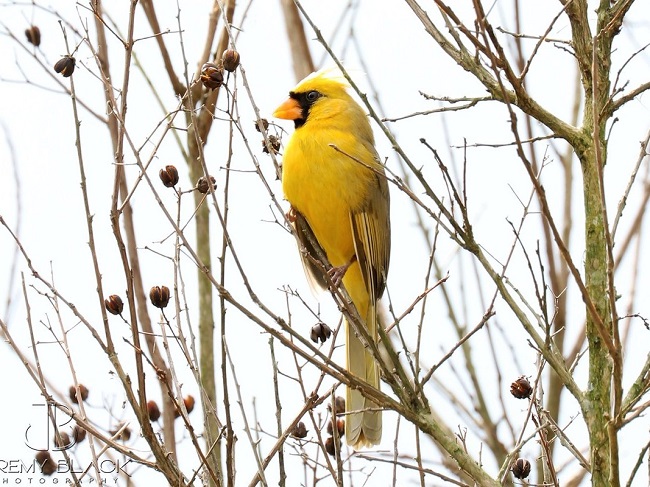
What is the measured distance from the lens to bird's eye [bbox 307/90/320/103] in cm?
477

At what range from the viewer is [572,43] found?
3207mm

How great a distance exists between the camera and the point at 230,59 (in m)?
3.15

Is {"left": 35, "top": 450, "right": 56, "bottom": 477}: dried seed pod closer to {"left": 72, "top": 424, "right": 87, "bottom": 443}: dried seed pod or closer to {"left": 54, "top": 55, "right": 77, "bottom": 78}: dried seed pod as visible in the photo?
{"left": 72, "top": 424, "right": 87, "bottom": 443}: dried seed pod

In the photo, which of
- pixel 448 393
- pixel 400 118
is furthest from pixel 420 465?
pixel 448 393

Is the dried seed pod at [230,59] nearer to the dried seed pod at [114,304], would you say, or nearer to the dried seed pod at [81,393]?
the dried seed pod at [114,304]

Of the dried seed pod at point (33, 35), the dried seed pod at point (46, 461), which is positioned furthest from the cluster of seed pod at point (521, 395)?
the dried seed pod at point (33, 35)

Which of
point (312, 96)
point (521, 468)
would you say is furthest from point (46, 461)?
point (312, 96)

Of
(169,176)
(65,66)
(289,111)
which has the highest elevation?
(289,111)

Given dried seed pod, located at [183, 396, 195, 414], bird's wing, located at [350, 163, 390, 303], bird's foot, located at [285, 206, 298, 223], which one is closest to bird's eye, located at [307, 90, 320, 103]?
bird's wing, located at [350, 163, 390, 303]

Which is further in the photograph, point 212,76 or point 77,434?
point 77,434

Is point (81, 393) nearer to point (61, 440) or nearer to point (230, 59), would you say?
point (61, 440)

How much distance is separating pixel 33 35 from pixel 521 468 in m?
3.04

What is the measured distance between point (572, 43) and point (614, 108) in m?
0.26

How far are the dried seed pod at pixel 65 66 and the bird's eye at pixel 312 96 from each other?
69.8 inches
